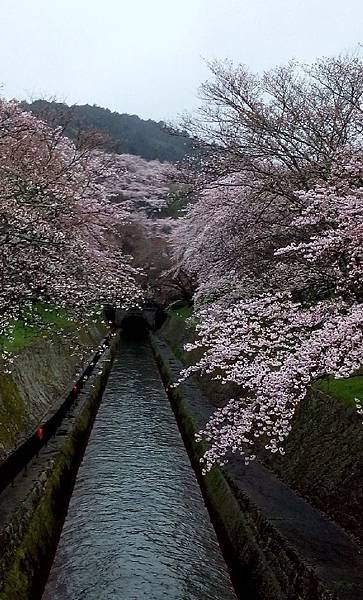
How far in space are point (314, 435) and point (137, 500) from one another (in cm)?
383

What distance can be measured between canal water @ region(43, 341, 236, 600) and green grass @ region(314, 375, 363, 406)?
3395mm

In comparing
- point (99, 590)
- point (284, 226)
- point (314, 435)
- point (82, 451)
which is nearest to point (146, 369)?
point (82, 451)

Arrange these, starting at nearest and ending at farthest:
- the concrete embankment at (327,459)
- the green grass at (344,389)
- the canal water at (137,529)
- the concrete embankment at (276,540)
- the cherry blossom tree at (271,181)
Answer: the concrete embankment at (276,540), the canal water at (137,529), the concrete embankment at (327,459), the green grass at (344,389), the cherry blossom tree at (271,181)

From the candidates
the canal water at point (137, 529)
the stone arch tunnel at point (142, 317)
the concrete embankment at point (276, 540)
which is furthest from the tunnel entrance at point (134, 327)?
the concrete embankment at point (276, 540)

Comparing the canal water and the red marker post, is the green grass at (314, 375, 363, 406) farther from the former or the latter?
the red marker post

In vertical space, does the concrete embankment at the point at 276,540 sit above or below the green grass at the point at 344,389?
below

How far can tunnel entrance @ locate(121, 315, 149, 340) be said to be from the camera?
157ft

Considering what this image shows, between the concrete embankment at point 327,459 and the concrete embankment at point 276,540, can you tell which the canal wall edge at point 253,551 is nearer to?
the concrete embankment at point 276,540

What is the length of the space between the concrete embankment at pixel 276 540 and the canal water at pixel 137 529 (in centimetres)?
47

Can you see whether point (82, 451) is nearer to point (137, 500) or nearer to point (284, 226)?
point (137, 500)

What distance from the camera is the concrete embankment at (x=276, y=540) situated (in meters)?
6.72

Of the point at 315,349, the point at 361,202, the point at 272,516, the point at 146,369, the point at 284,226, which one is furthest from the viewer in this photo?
the point at 146,369

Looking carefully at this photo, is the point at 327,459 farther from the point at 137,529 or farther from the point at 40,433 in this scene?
the point at 40,433

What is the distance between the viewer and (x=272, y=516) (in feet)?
28.1
